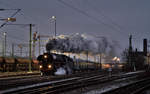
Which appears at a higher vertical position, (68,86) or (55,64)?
(55,64)

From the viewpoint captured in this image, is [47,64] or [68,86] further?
[47,64]

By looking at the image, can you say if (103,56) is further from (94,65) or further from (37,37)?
(37,37)

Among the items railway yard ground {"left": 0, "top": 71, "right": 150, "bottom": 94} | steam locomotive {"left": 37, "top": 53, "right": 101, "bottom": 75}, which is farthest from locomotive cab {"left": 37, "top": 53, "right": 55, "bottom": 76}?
railway yard ground {"left": 0, "top": 71, "right": 150, "bottom": 94}

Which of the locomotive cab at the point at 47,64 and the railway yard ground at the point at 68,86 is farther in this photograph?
the locomotive cab at the point at 47,64

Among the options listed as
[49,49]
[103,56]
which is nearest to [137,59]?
[103,56]

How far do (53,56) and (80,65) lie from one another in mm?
12414

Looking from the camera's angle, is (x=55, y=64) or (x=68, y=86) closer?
(x=68, y=86)

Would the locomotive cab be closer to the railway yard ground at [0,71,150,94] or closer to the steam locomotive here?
the steam locomotive

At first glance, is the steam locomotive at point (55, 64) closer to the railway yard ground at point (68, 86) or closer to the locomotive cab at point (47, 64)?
the locomotive cab at point (47, 64)

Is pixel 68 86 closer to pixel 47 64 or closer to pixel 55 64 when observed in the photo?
pixel 55 64

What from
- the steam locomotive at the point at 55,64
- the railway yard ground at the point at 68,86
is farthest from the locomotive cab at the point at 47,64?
the railway yard ground at the point at 68,86

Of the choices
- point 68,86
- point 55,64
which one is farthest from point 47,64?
point 68,86

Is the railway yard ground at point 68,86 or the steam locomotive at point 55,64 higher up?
the steam locomotive at point 55,64

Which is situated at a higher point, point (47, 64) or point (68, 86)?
point (47, 64)
